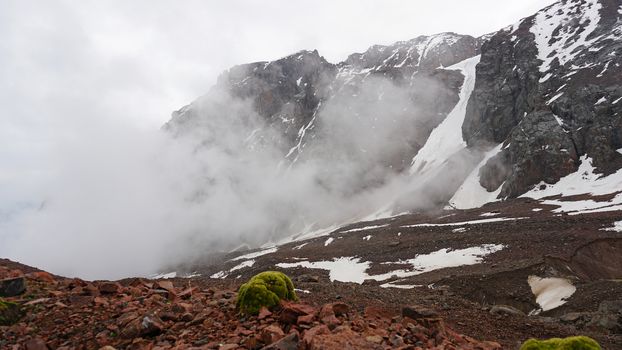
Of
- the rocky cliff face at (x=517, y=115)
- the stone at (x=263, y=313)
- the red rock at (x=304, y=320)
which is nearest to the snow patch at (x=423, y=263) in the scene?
the stone at (x=263, y=313)

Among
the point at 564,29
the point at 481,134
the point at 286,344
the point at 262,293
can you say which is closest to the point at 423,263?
the point at 262,293

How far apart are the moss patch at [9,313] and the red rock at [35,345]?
188 centimetres

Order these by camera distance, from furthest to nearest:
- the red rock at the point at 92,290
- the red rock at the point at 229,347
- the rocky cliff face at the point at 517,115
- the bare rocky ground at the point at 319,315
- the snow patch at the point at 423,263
A: the rocky cliff face at the point at 517,115, the snow patch at the point at 423,263, the red rock at the point at 92,290, the bare rocky ground at the point at 319,315, the red rock at the point at 229,347

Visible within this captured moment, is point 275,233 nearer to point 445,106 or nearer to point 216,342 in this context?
point 445,106

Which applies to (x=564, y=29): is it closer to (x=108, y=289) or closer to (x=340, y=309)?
(x=340, y=309)

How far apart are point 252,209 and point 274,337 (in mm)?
187045

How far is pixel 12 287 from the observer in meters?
12.0

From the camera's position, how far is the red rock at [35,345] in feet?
30.0

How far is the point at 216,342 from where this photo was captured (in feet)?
28.0

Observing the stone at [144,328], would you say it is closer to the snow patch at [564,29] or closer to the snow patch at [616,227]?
the snow patch at [616,227]

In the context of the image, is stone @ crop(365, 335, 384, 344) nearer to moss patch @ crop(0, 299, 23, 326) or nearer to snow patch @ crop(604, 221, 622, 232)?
moss patch @ crop(0, 299, 23, 326)

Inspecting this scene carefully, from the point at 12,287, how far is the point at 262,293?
8.11m

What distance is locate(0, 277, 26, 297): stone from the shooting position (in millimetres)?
11766

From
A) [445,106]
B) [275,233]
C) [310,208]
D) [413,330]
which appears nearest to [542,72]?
[445,106]
